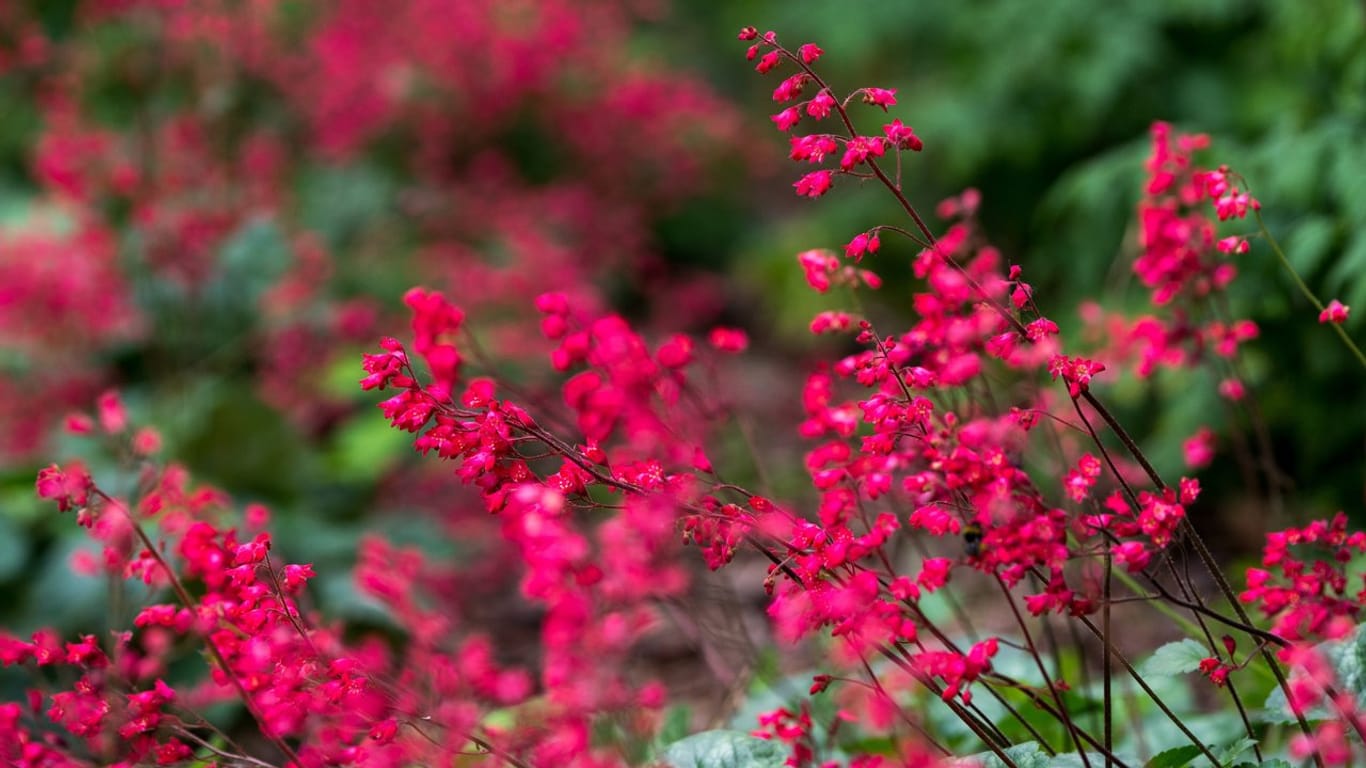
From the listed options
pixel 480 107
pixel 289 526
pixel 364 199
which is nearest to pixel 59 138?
pixel 364 199

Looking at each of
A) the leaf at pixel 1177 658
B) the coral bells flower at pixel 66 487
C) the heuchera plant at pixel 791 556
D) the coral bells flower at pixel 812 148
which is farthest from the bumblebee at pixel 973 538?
the coral bells flower at pixel 66 487

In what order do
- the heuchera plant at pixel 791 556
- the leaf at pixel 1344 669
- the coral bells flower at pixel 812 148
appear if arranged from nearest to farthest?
the heuchera plant at pixel 791 556 < the coral bells flower at pixel 812 148 < the leaf at pixel 1344 669

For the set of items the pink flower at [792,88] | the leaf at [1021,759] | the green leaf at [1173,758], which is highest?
the pink flower at [792,88]

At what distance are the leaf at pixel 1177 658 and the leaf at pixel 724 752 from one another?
406mm

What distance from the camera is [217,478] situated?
2.96m

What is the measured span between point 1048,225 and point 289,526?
6.70ft

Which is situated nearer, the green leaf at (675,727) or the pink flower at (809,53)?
the pink flower at (809,53)

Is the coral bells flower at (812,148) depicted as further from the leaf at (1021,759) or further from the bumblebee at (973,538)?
the leaf at (1021,759)

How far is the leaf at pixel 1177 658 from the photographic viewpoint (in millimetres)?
1236

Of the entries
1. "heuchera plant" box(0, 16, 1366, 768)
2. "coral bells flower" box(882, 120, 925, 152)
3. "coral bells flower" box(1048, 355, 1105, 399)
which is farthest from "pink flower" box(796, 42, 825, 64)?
"coral bells flower" box(1048, 355, 1105, 399)

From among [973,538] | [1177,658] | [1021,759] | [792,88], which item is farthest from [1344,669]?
[792,88]

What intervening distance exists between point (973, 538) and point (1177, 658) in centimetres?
31

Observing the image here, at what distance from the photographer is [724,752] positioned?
1.34 m

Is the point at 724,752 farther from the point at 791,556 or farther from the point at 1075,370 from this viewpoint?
the point at 1075,370
